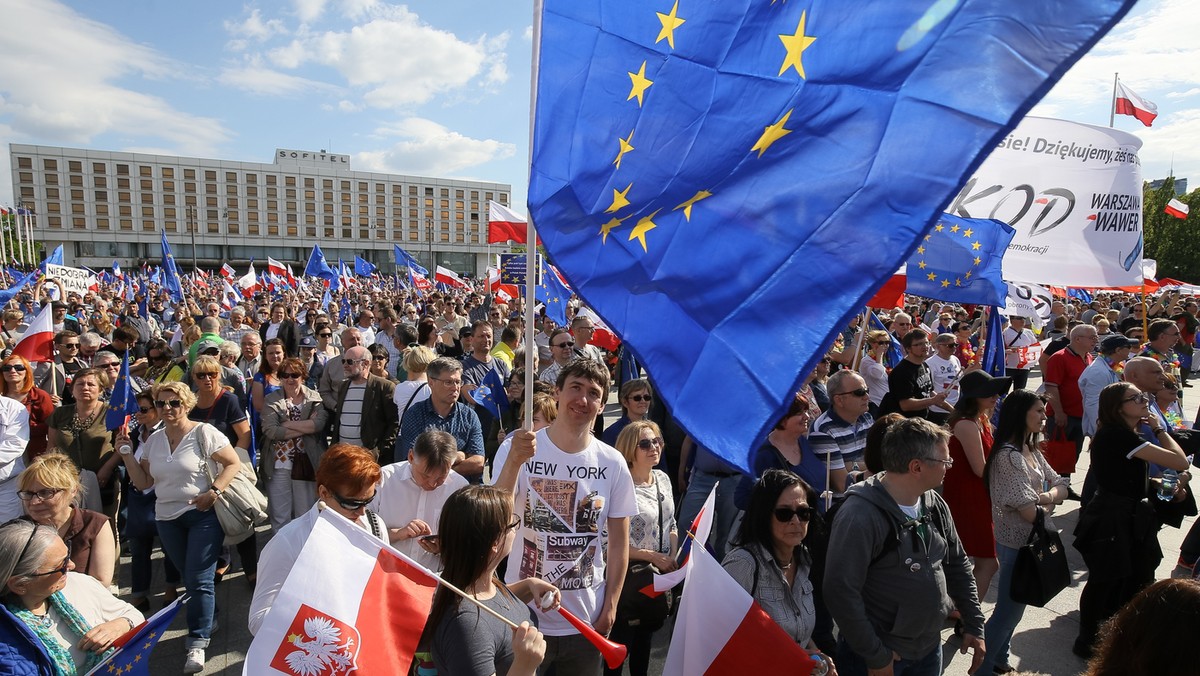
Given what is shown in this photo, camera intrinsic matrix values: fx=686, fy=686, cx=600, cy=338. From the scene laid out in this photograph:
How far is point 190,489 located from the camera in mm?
4410

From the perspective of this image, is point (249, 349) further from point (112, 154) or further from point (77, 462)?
point (112, 154)

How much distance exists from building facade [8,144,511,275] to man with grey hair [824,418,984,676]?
101037 millimetres

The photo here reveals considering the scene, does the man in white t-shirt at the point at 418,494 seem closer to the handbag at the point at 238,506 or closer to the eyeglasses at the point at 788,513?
the handbag at the point at 238,506

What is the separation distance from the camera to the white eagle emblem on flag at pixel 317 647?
77.9 inches

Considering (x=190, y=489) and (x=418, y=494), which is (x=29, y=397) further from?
(x=418, y=494)

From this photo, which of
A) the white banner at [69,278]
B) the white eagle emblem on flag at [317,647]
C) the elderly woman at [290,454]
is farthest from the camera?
the white banner at [69,278]

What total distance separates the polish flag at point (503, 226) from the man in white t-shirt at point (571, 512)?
10.1m

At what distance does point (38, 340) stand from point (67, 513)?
177 inches

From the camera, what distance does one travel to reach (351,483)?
281cm

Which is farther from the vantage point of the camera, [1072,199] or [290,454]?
[1072,199]

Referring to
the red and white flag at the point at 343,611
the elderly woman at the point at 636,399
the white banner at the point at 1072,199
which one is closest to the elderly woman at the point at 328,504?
the red and white flag at the point at 343,611

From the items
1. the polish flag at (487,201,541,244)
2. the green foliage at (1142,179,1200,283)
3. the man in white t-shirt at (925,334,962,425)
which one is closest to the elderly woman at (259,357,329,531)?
the man in white t-shirt at (925,334,962,425)

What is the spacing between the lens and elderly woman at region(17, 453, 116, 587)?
3.17 m

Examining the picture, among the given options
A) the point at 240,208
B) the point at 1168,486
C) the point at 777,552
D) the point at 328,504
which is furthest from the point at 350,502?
the point at 240,208
